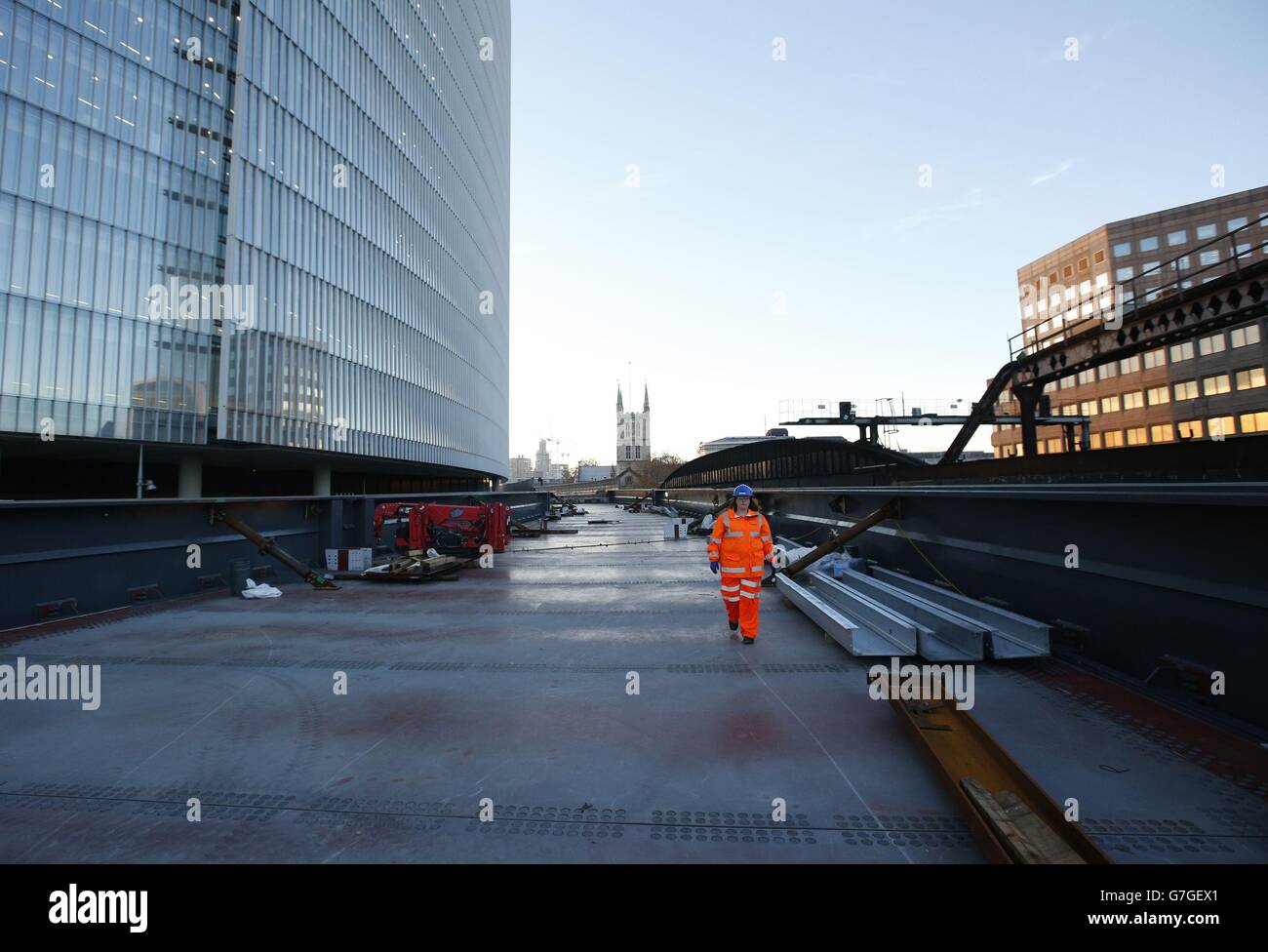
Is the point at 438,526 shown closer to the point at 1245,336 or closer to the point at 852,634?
the point at 852,634

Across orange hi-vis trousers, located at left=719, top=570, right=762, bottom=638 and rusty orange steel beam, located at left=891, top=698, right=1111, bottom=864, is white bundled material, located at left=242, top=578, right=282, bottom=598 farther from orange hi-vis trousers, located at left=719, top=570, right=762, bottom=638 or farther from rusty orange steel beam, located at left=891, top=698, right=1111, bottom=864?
rusty orange steel beam, located at left=891, top=698, right=1111, bottom=864

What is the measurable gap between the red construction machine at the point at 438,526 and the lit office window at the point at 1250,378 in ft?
157

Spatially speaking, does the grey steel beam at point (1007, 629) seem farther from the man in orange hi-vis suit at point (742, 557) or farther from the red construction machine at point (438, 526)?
the red construction machine at point (438, 526)

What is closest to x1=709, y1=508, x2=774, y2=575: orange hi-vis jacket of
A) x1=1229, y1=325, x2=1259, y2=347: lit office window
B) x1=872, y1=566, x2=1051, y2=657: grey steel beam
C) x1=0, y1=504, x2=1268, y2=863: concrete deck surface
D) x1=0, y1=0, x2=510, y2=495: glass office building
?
x1=0, y1=504, x2=1268, y2=863: concrete deck surface

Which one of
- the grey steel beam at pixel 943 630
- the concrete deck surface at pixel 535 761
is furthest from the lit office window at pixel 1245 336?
the concrete deck surface at pixel 535 761

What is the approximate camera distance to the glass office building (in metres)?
19.6

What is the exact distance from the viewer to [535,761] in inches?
129

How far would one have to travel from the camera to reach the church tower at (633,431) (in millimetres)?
163837

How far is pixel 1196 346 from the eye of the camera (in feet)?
122

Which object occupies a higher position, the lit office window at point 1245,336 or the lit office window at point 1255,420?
the lit office window at point 1245,336

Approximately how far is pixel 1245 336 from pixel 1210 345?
1.95 metres

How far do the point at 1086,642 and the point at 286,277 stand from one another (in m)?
32.2
